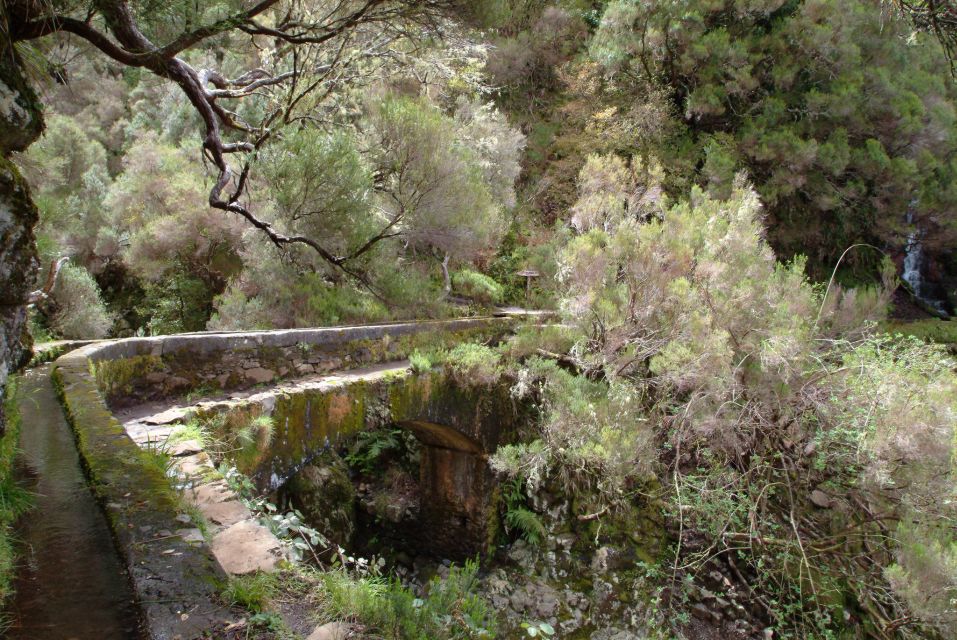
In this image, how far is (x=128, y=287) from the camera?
15367mm

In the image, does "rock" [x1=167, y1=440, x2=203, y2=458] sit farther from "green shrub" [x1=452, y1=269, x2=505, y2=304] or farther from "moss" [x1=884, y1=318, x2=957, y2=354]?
"moss" [x1=884, y1=318, x2=957, y2=354]

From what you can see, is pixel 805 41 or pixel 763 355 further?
pixel 805 41

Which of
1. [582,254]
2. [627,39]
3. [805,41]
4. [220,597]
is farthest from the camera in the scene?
[627,39]

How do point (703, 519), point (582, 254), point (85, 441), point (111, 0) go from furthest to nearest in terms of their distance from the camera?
point (582, 254)
point (703, 519)
point (111, 0)
point (85, 441)

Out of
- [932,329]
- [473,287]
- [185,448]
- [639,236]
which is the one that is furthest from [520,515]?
[932,329]

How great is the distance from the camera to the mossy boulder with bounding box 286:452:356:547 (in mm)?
8375

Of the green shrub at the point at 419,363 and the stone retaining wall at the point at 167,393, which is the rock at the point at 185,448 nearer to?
the stone retaining wall at the point at 167,393

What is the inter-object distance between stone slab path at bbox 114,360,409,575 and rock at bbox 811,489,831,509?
282 inches

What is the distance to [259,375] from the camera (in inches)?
185

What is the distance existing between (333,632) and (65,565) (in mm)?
847

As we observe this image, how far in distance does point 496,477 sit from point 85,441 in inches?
270

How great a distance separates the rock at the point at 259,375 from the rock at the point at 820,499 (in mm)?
7237

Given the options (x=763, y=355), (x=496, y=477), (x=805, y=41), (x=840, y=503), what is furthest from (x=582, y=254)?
(x=805, y=41)

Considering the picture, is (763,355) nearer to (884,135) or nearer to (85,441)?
(85,441)
